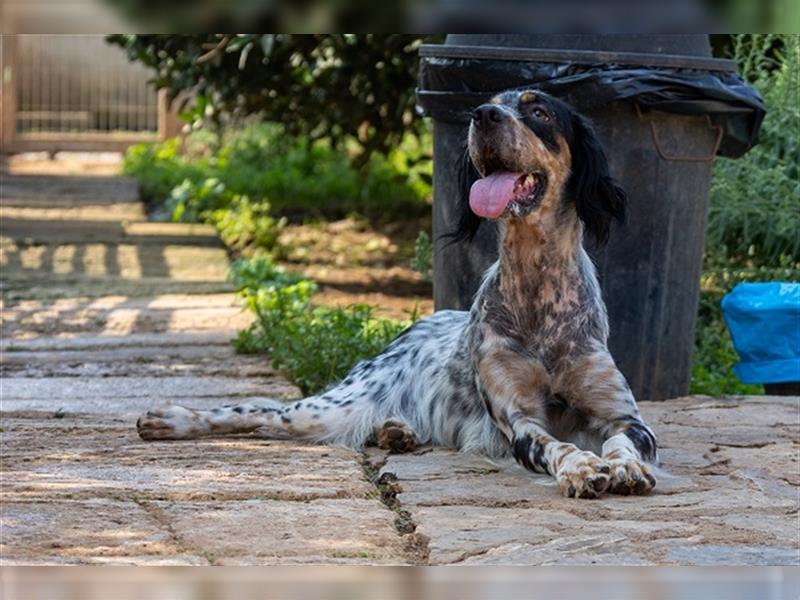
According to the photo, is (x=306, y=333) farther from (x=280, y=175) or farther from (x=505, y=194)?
(x=280, y=175)

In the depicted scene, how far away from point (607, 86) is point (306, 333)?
72.3 inches

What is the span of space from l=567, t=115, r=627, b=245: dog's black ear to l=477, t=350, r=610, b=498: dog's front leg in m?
0.54

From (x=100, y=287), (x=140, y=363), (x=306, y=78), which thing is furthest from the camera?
(x=306, y=78)

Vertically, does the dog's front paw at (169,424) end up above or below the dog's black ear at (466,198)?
below

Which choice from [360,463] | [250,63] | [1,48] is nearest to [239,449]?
[360,463]

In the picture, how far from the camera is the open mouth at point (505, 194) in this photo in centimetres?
422

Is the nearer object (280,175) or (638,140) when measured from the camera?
(638,140)

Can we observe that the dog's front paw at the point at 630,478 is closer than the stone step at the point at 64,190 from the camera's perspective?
Yes

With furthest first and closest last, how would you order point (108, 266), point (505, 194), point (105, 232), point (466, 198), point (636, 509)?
1. point (105, 232)
2. point (108, 266)
3. point (466, 198)
4. point (505, 194)
5. point (636, 509)

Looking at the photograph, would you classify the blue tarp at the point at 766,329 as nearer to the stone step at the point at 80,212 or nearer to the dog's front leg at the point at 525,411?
the dog's front leg at the point at 525,411

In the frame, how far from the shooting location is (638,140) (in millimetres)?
5250

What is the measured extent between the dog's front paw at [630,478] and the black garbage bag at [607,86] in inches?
74.2

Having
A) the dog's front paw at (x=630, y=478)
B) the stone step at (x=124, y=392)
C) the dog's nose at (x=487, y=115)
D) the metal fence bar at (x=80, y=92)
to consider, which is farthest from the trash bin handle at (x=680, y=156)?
the metal fence bar at (x=80, y=92)

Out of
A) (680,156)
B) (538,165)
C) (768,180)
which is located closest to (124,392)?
(538,165)
